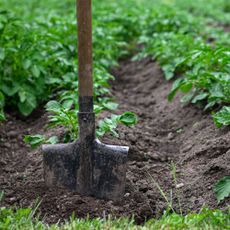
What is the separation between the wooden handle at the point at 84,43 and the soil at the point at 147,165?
2.25 feet

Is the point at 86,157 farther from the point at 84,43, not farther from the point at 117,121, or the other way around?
the point at 84,43

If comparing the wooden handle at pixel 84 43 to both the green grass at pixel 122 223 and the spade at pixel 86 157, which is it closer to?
the spade at pixel 86 157

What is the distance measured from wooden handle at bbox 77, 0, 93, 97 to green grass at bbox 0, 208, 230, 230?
0.84m

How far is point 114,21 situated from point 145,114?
124 inches

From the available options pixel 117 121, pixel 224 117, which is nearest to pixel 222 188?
pixel 224 117

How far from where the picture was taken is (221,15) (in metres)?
11.0

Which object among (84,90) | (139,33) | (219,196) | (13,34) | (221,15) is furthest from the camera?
(221,15)

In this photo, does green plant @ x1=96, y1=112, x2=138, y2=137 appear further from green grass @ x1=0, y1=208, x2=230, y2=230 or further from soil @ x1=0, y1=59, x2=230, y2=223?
green grass @ x1=0, y1=208, x2=230, y2=230

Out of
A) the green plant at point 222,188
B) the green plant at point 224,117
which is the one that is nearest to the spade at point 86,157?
the green plant at point 222,188

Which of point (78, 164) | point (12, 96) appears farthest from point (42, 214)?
point (12, 96)

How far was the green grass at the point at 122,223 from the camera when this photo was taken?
9.14 feet

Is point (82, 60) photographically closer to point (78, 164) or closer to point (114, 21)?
point (78, 164)

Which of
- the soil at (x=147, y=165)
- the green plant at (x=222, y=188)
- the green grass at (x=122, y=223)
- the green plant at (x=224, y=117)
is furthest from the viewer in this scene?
the green plant at (x=224, y=117)

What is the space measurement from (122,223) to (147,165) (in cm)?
99
